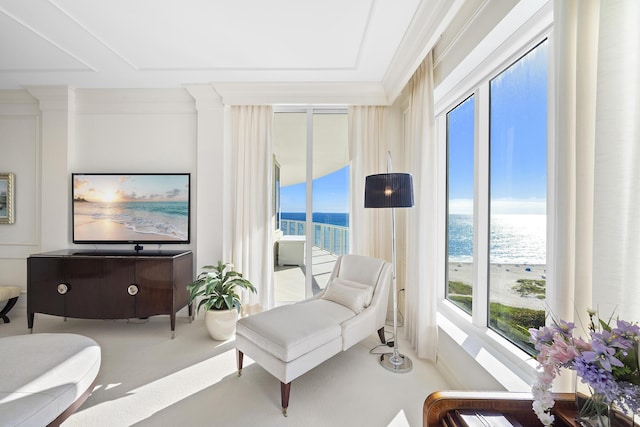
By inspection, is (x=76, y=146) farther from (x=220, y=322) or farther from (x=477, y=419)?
(x=477, y=419)

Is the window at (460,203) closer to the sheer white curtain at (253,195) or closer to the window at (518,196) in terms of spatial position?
the window at (518,196)

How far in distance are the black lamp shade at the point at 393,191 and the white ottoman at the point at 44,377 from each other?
2160mm

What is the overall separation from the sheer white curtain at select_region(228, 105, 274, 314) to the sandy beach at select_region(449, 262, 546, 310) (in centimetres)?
212

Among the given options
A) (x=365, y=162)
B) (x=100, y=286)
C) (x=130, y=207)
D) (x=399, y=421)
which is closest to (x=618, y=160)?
(x=399, y=421)

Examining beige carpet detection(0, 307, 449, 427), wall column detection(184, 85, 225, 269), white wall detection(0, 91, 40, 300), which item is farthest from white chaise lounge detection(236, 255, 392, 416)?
white wall detection(0, 91, 40, 300)

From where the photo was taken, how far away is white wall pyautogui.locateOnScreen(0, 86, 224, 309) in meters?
3.06

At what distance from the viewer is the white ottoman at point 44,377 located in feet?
3.86

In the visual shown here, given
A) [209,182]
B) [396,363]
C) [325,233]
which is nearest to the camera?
[396,363]

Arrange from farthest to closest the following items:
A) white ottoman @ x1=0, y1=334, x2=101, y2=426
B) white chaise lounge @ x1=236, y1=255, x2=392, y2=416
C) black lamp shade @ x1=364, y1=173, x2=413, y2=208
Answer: black lamp shade @ x1=364, y1=173, x2=413, y2=208 < white chaise lounge @ x1=236, y1=255, x2=392, y2=416 < white ottoman @ x1=0, y1=334, x2=101, y2=426

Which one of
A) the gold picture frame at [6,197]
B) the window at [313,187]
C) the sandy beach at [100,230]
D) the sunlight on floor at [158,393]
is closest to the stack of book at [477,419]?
the sunlight on floor at [158,393]

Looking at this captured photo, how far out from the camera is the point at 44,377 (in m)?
1.36

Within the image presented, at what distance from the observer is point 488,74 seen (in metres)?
1.85

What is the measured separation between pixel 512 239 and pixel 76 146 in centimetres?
457

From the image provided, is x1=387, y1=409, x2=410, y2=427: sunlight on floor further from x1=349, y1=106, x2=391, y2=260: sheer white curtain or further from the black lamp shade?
x1=349, y1=106, x2=391, y2=260: sheer white curtain
